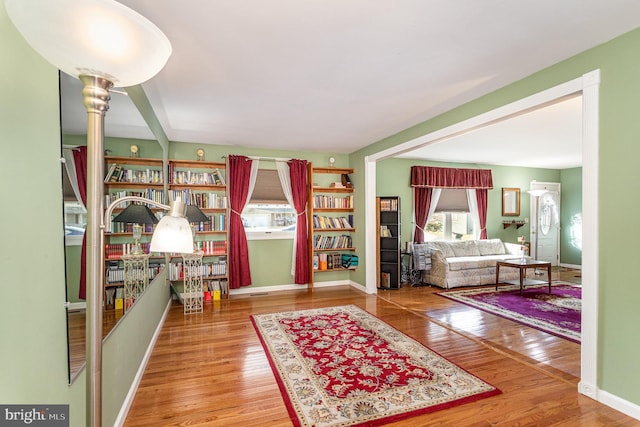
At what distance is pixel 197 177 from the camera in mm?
4859

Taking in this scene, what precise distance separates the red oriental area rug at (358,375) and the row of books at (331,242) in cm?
207

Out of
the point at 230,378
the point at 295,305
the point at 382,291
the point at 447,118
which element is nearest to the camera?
the point at 230,378

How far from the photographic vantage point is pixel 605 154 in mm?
2109

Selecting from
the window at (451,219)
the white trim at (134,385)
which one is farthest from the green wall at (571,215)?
the white trim at (134,385)

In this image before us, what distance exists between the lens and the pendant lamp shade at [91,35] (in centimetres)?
64

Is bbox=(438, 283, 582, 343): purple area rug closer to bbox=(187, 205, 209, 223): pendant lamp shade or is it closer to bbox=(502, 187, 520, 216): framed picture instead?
bbox=(502, 187, 520, 216): framed picture

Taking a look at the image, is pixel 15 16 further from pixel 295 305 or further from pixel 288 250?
pixel 288 250

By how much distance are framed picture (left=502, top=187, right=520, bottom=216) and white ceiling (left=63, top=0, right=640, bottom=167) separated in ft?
13.7

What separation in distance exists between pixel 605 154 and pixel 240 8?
2610 mm

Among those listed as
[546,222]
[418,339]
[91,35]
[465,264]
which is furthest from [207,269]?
[546,222]

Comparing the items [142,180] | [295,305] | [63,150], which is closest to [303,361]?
[295,305]

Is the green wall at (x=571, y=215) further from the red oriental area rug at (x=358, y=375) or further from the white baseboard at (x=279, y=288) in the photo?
the red oriental area rug at (x=358, y=375)

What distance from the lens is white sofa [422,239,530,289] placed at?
5617 millimetres

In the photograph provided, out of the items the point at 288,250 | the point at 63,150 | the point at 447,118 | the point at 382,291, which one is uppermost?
the point at 447,118
